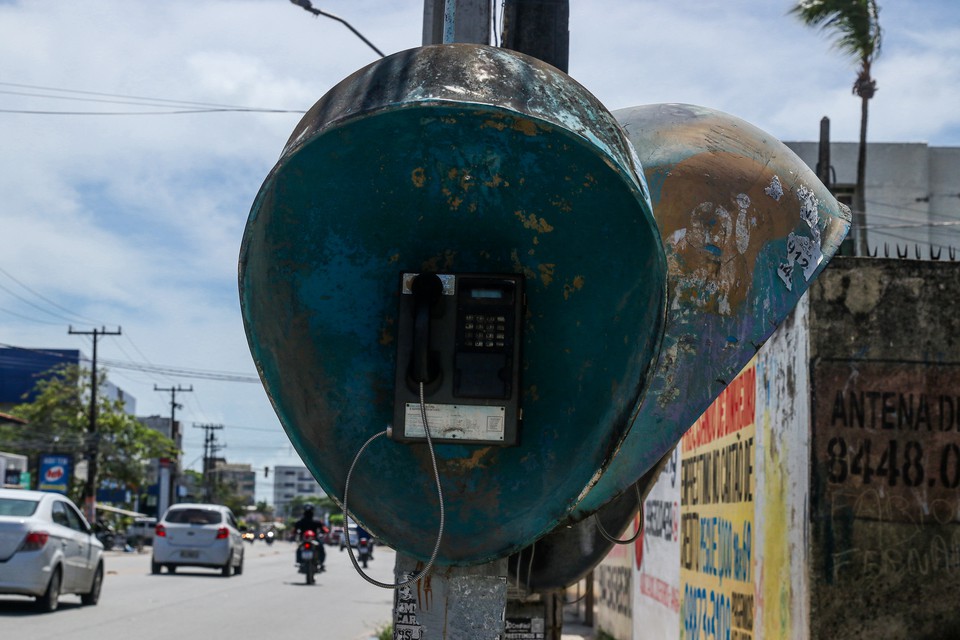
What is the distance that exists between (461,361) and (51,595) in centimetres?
1031

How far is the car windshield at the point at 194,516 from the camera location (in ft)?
70.3

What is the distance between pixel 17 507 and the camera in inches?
480

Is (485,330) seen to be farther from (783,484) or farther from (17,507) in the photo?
(17,507)

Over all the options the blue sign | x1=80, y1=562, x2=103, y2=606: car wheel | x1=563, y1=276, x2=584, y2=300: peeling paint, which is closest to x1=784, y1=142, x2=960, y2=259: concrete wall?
x1=80, y1=562, x2=103, y2=606: car wheel

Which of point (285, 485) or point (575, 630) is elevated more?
point (575, 630)

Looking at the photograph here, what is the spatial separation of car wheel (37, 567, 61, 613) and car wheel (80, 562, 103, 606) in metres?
1.20

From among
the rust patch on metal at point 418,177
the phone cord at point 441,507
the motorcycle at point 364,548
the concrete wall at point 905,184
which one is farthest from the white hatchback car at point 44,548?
the concrete wall at point 905,184

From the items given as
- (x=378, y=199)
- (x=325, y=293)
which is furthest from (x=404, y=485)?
(x=378, y=199)

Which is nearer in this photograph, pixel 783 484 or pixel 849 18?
pixel 783 484

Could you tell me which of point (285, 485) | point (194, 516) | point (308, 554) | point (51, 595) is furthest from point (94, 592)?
point (285, 485)

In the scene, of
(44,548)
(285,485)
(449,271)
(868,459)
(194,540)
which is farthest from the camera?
(285,485)

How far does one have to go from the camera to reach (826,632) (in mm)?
5496

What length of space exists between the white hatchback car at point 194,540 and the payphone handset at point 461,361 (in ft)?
62.0

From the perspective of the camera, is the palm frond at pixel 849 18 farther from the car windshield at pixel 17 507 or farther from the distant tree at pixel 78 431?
the distant tree at pixel 78 431
